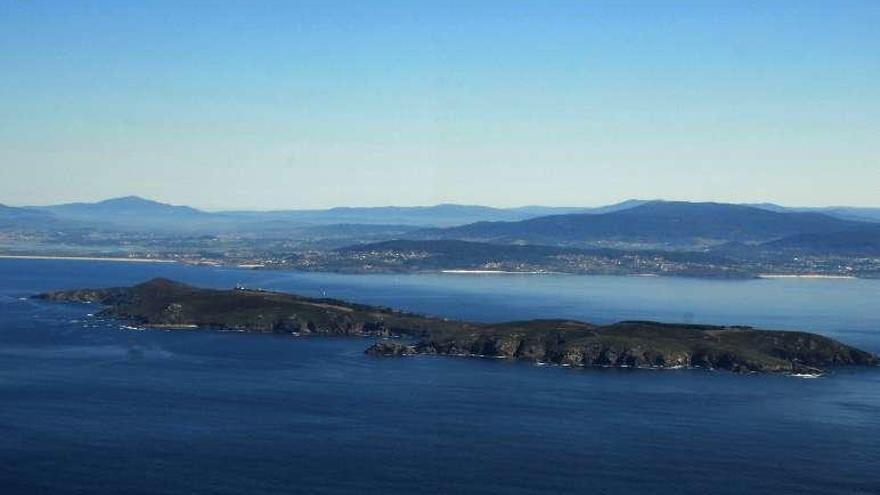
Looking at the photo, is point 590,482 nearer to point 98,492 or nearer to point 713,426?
point 713,426

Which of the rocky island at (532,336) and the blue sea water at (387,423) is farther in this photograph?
the rocky island at (532,336)

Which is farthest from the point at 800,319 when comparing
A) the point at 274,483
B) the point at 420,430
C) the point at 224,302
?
the point at 274,483

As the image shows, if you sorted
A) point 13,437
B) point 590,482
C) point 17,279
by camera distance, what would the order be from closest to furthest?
1. point 590,482
2. point 13,437
3. point 17,279

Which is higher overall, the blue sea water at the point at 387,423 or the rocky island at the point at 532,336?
the rocky island at the point at 532,336

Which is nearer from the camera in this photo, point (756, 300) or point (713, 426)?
point (713, 426)

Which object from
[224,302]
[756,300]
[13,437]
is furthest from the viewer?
[756,300]

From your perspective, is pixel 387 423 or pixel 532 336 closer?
pixel 387 423
